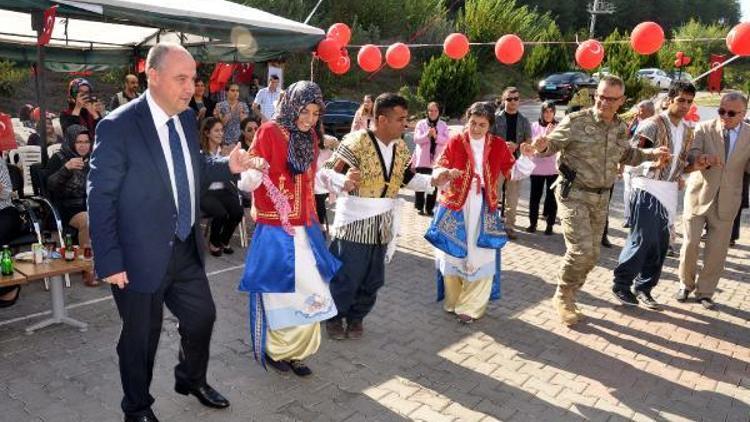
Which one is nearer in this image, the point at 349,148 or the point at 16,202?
the point at 349,148

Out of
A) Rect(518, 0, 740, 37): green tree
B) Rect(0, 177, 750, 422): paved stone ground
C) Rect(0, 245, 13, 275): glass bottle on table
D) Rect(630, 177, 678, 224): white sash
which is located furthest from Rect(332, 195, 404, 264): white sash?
Rect(518, 0, 740, 37): green tree

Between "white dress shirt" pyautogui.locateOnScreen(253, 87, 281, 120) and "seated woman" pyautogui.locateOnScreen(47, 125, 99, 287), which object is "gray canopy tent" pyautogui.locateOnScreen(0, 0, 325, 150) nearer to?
"seated woman" pyautogui.locateOnScreen(47, 125, 99, 287)

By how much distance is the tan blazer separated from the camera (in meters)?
5.59

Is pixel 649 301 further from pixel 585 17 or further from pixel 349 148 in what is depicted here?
pixel 585 17

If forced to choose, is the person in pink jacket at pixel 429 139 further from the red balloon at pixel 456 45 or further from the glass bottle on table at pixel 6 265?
the glass bottle on table at pixel 6 265

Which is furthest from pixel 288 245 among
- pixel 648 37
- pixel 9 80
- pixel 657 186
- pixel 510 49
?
pixel 9 80

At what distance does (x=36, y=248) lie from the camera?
15.7ft

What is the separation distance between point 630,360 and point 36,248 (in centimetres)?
464

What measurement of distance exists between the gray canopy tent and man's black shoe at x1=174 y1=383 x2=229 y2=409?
11.2 feet

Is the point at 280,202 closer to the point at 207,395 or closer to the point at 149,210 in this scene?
the point at 149,210

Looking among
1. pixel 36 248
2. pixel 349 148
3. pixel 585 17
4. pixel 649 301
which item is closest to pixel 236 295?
pixel 36 248

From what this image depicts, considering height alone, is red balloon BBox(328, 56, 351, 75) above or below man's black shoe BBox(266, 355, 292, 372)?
above

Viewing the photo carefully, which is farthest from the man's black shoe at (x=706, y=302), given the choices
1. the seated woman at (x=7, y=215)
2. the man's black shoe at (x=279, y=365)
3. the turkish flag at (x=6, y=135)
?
the turkish flag at (x=6, y=135)

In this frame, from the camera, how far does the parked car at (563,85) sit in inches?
1041
